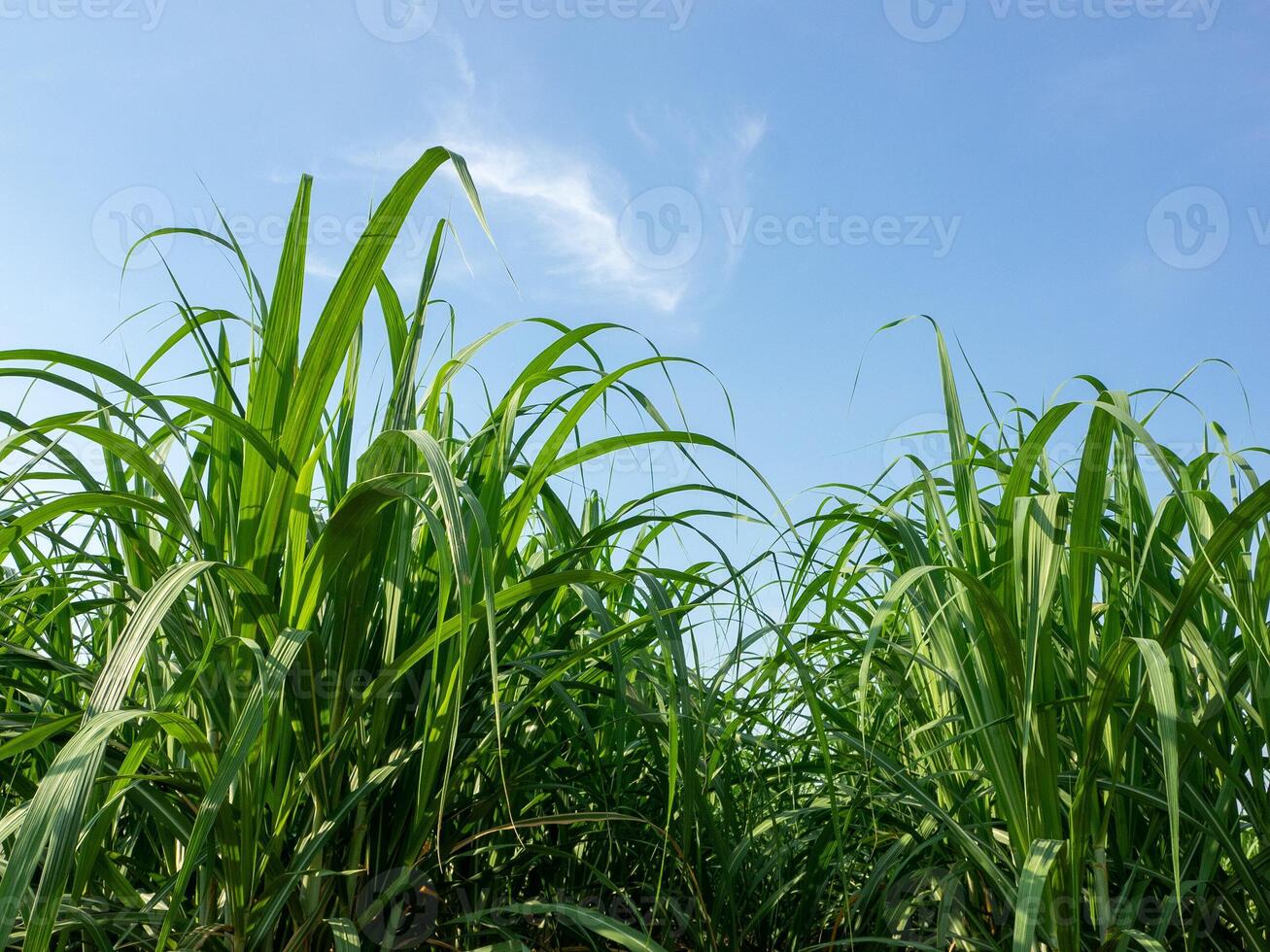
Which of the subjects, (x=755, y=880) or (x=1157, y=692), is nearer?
(x=1157, y=692)

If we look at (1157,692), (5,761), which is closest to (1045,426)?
(1157,692)

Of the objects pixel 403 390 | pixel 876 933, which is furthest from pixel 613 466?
pixel 876 933

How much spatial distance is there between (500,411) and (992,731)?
62cm

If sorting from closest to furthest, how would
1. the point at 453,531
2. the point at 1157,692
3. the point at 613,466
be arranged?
the point at 453,531 < the point at 1157,692 < the point at 613,466

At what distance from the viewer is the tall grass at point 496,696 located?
0.78 metres

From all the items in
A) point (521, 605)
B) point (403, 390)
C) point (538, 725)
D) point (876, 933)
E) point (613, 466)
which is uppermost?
point (613, 466)

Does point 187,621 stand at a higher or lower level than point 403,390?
lower

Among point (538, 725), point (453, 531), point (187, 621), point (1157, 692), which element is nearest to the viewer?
point (453, 531)

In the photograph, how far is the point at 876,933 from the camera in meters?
1.08

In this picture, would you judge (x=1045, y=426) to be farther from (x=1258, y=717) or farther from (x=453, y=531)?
(x=453, y=531)

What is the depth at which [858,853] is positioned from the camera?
4.20 ft

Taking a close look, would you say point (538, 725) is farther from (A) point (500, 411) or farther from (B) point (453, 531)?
(B) point (453, 531)

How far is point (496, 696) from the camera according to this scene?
689 mm

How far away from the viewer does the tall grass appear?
78 centimetres
